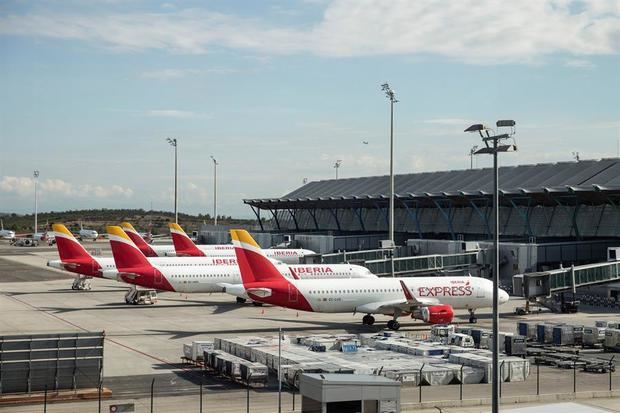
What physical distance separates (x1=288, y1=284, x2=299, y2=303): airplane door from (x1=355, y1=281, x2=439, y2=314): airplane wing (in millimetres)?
5505

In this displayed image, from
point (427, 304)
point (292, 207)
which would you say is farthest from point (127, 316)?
point (292, 207)

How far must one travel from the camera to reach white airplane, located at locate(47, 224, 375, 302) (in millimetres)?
81625

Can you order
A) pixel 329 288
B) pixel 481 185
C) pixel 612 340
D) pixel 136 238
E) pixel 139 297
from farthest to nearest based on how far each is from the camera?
pixel 481 185 < pixel 136 238 < pixel 139 297 < pixel 329 288 < pixel 612 340

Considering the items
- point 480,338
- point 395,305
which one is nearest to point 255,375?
point 480,338

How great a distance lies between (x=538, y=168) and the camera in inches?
5025

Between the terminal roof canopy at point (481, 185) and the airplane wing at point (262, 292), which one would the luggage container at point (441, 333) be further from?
the terminal roof canopy at point (481, 185)

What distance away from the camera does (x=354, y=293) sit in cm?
6888

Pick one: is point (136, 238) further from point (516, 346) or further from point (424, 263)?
point (516, 346)

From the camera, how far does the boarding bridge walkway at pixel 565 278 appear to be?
248 feet

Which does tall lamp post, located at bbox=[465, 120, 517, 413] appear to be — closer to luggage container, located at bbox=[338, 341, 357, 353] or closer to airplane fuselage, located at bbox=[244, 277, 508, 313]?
luggage container, located at bbox=[338, 341, 357, 353]

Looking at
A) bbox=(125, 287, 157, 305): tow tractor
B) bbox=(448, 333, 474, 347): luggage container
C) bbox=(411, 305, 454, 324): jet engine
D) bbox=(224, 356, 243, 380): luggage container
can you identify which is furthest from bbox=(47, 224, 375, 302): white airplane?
bbox=(224, 356, 243, 380): luggage container

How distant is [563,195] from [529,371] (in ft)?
197

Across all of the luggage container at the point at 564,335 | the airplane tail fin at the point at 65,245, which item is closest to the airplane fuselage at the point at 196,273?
the airplane tail fin at the point at 65,245

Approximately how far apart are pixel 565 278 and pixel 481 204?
→ 1782 inches
